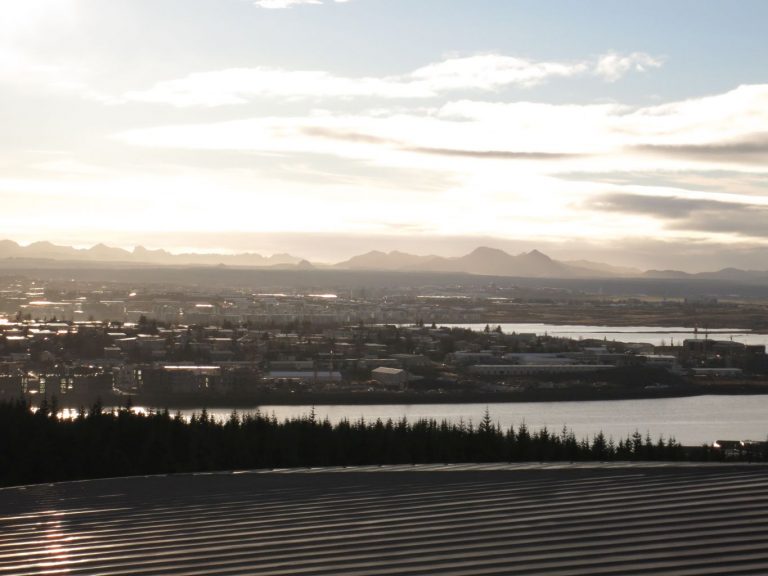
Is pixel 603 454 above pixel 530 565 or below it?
below

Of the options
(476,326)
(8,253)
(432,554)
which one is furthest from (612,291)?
(432,554)

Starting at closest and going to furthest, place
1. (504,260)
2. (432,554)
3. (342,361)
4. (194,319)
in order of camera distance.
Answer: (432,554) < (342,361) < (194,319) < (504,260)

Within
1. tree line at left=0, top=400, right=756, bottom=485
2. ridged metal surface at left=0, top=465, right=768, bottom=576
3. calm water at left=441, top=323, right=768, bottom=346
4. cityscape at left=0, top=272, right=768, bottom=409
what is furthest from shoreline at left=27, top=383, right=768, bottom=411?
calm water at left=441, top=323, right=768, bottom=346

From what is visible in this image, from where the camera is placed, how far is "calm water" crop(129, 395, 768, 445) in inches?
473

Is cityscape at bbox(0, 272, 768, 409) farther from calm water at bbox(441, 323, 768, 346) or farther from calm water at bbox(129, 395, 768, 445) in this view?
calm water at bbox(129, 395, 768, 445)

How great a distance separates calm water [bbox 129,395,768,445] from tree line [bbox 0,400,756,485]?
3.34m

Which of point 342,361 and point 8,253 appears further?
point 8,253

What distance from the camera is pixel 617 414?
1418 cm

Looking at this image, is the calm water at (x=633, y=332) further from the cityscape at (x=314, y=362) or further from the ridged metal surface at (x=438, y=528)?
the ridged metal surface at (x=438, y=528)

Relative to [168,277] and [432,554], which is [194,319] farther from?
[168,277]

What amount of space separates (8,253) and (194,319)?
57.6 m

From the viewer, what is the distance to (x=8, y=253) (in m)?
82.6

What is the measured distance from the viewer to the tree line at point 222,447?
300 inches

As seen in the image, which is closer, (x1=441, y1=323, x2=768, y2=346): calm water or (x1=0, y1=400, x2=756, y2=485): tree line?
(x1=0, y1=400, x2=756, y2=485): tree line
